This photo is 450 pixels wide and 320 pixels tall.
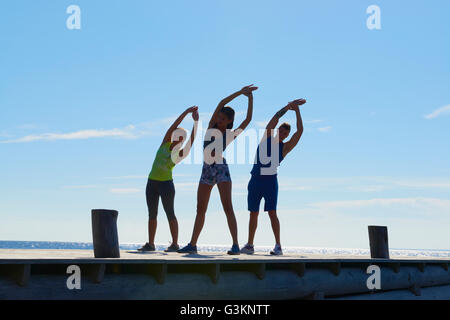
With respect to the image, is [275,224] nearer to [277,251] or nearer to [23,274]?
[277,251]

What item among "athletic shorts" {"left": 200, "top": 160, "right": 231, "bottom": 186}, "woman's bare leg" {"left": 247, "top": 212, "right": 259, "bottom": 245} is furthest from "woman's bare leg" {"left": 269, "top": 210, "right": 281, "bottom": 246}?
"athletic shorts" {"left": 200, "top": 160, "right": 231, "bottom": 186}

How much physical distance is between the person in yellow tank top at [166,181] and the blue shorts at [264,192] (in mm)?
1476

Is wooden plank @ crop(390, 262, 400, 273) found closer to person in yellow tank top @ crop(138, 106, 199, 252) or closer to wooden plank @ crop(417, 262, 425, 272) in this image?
wooden plank @ crop(417, 262, 425, 272)

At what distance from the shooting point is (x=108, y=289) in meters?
6.25

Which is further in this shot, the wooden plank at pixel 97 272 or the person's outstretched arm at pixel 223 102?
the person's outstretched arm at pixel 223 102

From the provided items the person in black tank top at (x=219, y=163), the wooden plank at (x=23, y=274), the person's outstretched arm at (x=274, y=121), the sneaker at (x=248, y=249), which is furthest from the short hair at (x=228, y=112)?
the wooden plank at (x=23, y=274)

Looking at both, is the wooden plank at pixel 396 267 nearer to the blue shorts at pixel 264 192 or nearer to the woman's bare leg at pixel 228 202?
the blue shorts at pixel 264 192

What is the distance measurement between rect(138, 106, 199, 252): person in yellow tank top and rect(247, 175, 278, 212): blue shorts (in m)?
1.48

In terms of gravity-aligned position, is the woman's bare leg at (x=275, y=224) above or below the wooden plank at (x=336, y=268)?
above

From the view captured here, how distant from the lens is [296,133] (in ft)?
32.5

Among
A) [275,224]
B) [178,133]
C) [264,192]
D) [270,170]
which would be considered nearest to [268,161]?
[270,170]

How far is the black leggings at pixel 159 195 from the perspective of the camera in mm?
9555

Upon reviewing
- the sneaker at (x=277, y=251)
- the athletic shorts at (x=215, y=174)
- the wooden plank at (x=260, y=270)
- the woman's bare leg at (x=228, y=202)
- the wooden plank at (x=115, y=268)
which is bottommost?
the wooden plank at (x=260, y=270)
